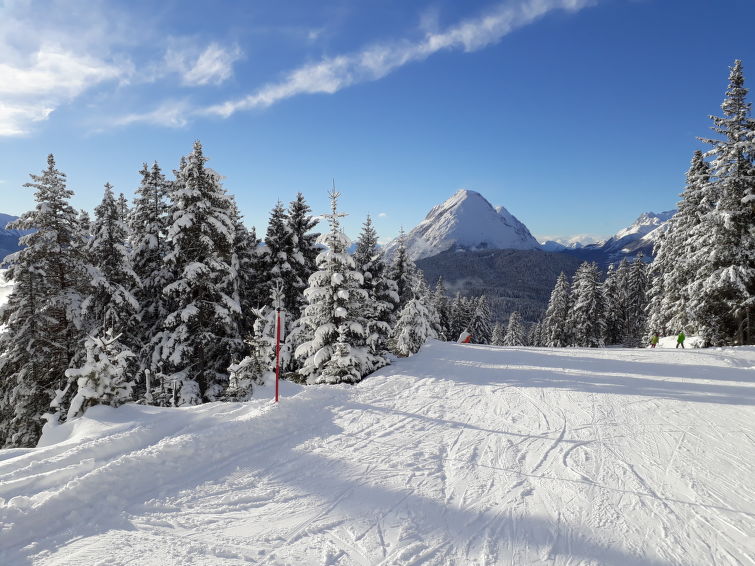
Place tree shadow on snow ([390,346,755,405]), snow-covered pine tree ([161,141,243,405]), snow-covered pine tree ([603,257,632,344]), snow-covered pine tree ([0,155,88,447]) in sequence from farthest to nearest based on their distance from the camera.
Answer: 1. snow-covered pine tree ([603,257,632,344])
2. snow-covered pine tree ([161,141,243,405])
3. snow-covered pine tree ([0,155,88,447])
4. tree shadow on snow ([390,346,755,405])

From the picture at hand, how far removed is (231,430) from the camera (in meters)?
7.64

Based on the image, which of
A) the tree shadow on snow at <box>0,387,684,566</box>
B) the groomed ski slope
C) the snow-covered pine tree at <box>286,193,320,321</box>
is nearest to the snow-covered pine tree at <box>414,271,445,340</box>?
the snow-covered pine tree at <box>286,193,320,321</box>

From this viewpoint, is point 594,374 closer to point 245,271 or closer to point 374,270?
point 374,270

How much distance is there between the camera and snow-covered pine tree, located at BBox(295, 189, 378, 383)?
1478cm

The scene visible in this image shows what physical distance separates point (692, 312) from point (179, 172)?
91.2 feet

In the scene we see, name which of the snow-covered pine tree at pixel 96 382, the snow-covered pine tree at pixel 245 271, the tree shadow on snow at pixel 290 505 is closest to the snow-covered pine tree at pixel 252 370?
the snow-covered pine tree at pixel 96 382

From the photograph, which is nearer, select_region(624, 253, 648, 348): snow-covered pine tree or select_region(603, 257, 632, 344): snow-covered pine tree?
select_region(603, 257, 632, 344): snow-covered pine tree

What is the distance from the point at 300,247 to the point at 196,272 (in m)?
7.05

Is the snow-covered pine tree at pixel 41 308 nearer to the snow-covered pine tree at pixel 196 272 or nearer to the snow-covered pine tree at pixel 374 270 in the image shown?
the snow-covered pine tree at pixel 196 272

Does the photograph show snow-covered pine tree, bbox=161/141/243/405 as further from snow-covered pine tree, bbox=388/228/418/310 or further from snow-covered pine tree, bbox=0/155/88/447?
snow-covered pine tree, bbox=388/228/418/310

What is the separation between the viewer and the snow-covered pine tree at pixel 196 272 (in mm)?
17359

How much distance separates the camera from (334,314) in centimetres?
1533

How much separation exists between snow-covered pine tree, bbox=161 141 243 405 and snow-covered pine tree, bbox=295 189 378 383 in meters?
5.10

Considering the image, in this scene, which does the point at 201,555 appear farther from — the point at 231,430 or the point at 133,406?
the point at 133,406
